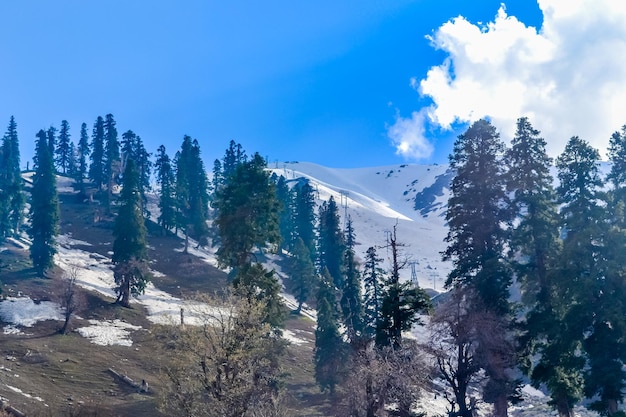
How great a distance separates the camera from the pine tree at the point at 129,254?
62781 mm

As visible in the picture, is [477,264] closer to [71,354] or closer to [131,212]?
[71,354]

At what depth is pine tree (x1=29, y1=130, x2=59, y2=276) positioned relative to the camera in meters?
64.8

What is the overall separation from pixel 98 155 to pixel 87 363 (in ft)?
257

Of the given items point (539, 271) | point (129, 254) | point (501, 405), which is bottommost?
point (501, 405)

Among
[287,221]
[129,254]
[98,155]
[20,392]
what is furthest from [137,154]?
[20,392]

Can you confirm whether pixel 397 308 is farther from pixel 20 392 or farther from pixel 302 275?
pixel 302 275

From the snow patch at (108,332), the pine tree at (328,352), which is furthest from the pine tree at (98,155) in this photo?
the pine tree at (328,352)

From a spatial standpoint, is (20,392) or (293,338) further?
(293,338)

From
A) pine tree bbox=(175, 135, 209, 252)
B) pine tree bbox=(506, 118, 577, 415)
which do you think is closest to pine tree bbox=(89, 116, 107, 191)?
pine tree bbox=(175, 135, 209, 252)

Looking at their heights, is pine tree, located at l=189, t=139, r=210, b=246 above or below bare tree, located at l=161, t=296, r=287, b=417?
above

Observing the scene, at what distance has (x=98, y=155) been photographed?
115688 mm

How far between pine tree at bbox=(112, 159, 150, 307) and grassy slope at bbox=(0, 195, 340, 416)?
2372mm

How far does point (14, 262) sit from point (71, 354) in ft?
93.2

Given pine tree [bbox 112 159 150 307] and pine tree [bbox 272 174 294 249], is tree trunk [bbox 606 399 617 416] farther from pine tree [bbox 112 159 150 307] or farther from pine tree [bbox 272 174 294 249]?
pine tree [bbox 272 174 294 249]
